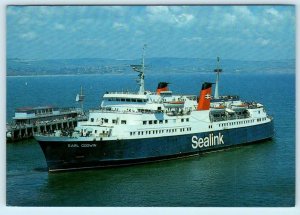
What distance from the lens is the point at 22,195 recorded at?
51.3ft

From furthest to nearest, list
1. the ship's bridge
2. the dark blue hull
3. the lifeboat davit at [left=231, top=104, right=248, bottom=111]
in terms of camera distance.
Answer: the lifeboat davit at [left=231, top=104, right=248, bottom=111], the ship's bridge, the dark blue hull

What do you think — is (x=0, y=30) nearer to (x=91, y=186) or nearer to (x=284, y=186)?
(x=91, y=186)

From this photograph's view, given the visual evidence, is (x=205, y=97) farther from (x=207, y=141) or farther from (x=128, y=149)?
(x=128, y=149)

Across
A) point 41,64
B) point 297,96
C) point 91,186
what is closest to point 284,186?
point 297,96

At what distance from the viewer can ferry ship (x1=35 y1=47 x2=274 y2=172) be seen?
1778cm

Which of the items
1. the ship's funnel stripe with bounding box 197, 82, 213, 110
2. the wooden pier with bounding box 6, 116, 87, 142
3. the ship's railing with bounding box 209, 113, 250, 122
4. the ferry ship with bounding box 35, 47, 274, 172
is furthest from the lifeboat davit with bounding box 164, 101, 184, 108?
the wooden pier with bounding box 6, 116, 87, 142

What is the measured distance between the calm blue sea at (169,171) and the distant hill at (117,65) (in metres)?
0.31

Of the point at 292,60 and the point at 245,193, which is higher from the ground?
the point at 292,60

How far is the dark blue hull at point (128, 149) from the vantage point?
58.2ft

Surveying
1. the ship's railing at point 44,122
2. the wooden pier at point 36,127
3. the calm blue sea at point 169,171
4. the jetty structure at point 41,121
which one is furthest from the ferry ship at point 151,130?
the wooden pier at point 36,127

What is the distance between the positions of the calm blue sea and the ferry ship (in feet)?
1.10

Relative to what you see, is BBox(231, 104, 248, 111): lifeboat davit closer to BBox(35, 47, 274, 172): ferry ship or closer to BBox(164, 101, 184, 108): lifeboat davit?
BBox(35, 47, 274, 172): ferry ship

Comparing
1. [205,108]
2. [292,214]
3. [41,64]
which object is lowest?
[292,214]

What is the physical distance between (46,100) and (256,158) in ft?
24.1
